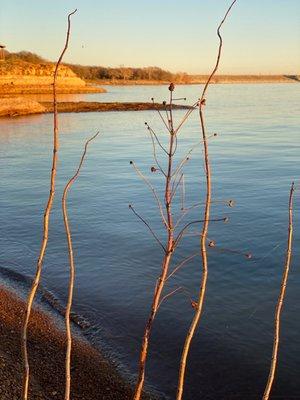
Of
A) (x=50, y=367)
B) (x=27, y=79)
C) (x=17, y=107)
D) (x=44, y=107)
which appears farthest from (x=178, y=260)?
(x=27, y=79)

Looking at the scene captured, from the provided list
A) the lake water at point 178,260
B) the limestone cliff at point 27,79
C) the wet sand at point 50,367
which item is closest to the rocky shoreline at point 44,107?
the limestone cliff at point 27,79

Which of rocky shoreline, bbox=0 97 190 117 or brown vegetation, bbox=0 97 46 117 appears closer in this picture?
brown vegetation, bbox=0 97 46 117

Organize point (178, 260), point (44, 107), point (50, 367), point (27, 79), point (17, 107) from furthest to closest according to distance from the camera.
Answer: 1. point (27, 79)
2. point (44, 107)
3. point (17, 107)
4. point (178, 260)
5. point (50, 367)

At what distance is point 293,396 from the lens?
22.0ft

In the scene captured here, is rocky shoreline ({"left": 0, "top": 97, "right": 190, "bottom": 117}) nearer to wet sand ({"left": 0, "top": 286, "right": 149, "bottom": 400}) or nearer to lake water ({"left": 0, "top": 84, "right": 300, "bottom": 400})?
lake water ({"left": 0, "top": 84, "right": 300, "bottom": 400})

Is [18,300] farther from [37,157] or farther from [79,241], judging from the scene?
[37,157]

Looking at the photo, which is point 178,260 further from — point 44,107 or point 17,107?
point 44,107

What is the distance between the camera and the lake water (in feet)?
24.7

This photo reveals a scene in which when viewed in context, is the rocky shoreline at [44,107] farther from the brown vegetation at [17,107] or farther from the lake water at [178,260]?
the lake water at [178,260]

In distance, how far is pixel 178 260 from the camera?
12.3m

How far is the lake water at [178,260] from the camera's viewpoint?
752 cm

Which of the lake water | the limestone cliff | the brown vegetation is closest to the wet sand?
the lake water

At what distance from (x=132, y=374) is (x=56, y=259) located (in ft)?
18.9

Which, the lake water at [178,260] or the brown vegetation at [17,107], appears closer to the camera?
the lake water at [178,260]
